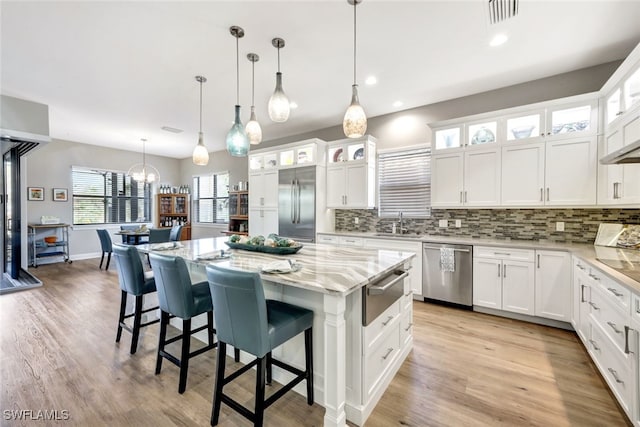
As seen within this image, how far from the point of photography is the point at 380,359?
1.92m

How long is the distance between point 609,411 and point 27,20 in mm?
Result: 5364

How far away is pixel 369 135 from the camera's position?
4531mm

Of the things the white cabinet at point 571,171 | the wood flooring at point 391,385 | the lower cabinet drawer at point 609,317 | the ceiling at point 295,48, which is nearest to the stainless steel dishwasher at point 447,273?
the wood flooring at point 391,385

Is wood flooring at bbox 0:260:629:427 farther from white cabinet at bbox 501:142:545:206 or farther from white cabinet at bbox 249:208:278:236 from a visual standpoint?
white cabinet at bbox 249:208:278:236

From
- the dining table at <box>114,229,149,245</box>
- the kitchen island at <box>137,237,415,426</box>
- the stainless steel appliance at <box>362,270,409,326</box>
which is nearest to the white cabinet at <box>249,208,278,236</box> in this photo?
the dining table at <box>114,229,149,245</box>

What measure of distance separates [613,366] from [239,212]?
246 inches

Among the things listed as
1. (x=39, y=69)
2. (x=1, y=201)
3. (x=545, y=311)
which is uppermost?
(x=39, y=69)

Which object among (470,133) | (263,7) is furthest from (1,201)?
(470,133)

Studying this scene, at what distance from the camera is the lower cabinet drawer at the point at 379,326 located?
170cm

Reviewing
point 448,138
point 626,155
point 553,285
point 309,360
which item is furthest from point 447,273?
point 309,360

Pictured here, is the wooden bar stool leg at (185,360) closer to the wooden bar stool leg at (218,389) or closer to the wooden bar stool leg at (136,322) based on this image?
the wooden bar stool leg at (218,389)

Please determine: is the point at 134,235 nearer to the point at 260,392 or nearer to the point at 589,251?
the point at 260,392

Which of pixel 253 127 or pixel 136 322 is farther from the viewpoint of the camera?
pixel 253 127

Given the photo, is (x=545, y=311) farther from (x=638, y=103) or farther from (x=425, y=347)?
(x=638, y=103)
